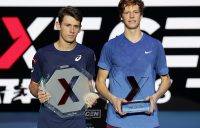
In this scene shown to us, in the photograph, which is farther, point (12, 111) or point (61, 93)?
point (12, 111)

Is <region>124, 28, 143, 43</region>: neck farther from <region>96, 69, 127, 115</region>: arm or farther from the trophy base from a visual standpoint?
the trophy base

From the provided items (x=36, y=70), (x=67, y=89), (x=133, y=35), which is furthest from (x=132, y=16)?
(x=36, y=70)

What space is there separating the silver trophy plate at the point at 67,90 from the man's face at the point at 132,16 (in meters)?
0.40

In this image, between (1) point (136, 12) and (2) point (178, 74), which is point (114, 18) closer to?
(2) point (178, 74)

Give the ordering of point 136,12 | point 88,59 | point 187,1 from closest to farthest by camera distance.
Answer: point 136,12 < point 88,59 < point 187,1

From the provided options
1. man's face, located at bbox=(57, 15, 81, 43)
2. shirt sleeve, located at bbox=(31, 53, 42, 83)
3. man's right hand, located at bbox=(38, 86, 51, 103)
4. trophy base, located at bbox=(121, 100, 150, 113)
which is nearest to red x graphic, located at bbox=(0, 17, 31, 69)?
shirt sleeve, located at bbox=(31, 53, 42, 83)

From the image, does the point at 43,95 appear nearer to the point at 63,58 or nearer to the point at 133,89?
the point at 63,58

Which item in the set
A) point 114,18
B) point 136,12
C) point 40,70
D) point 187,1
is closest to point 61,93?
point 40,70

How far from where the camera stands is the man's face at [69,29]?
2.48 metres

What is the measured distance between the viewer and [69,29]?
2.48 metres

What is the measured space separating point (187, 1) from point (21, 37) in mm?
2073

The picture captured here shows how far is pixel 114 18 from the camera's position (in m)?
5.06

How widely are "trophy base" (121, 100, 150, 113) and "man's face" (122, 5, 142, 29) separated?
17.7 inches

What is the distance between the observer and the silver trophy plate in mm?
2453
